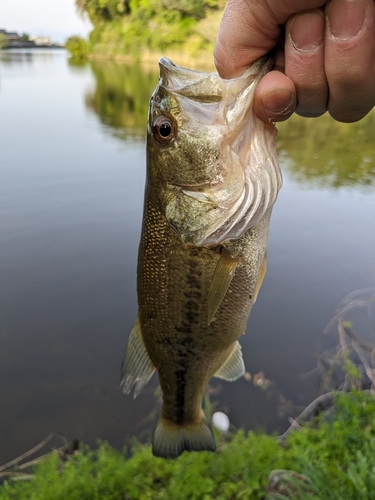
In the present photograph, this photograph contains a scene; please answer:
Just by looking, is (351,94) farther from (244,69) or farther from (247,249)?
(247,249)

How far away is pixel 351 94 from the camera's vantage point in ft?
3.93

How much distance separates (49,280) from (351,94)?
16.9 feet

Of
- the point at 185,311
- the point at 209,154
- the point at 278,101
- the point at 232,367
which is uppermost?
the point at 278,101

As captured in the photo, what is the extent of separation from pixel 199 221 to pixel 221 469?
2.31m

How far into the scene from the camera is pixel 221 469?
2.83m

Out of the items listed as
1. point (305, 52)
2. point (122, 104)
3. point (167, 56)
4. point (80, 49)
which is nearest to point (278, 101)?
point (305, 52)

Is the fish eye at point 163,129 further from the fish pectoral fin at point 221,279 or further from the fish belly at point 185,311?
the fish pectoral fin at point 221,279

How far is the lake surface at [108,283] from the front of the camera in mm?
3859

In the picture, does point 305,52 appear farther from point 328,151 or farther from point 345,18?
point 328,151

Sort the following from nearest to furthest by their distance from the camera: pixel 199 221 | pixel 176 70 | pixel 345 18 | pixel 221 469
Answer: pixel 345 18 → pixel 176 70 → pixel 199 221 → pixel 221 469

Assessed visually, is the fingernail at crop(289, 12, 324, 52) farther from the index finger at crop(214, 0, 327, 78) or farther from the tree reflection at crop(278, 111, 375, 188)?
the tree reflection at crop(278, 111, 375, 188)

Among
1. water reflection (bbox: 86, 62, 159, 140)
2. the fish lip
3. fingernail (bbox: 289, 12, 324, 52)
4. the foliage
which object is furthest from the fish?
the foliage

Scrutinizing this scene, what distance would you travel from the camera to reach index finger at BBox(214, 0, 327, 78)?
3.60ft

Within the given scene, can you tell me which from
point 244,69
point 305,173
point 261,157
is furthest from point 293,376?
point 305,173
